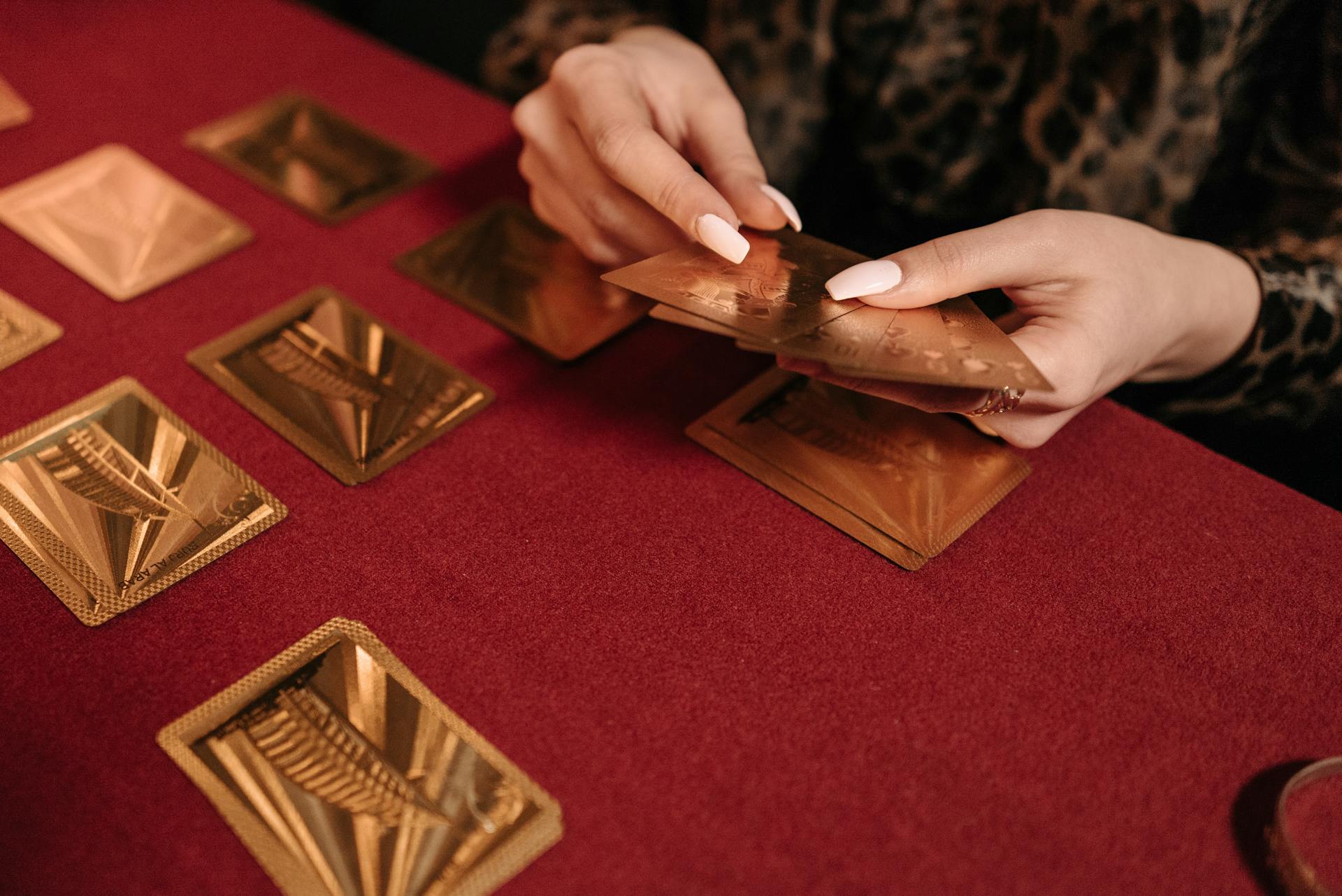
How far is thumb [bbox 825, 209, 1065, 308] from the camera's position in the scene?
27.4 inches

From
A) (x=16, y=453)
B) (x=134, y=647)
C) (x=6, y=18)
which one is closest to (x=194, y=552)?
(x=134, y=647)

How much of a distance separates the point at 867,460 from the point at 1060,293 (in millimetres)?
209

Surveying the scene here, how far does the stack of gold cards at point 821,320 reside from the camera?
615 millimetres

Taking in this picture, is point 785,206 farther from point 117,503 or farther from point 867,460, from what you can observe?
point 117,503

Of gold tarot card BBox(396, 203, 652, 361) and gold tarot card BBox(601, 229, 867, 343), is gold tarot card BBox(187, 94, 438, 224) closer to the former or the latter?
gold tarot card BBox(396, 203, 652, 361)

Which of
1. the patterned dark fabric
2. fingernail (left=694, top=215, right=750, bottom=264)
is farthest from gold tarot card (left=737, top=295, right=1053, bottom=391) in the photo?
the patterned dark fabric

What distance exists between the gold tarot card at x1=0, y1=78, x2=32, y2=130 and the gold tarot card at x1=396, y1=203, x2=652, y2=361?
22.9 inches

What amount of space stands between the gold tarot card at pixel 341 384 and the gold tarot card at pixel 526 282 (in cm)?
9

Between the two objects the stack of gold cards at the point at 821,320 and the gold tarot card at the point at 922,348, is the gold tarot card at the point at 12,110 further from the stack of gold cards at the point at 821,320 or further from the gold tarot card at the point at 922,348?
the gold tarot card at the point at 922,348

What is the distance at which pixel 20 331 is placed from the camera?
846mm

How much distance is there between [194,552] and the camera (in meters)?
0.68

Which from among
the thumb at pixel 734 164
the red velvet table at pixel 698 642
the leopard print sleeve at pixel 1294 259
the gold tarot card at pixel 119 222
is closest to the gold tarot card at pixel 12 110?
the gold tarot card at pixel 119 222

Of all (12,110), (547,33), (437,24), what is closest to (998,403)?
(547,33)

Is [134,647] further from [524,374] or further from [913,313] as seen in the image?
[913,313]
